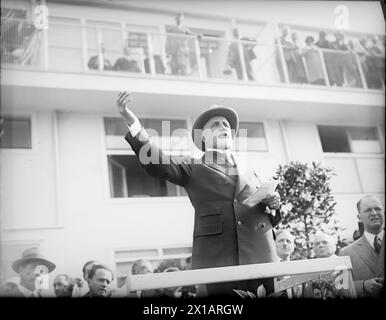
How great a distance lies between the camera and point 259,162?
2385mm

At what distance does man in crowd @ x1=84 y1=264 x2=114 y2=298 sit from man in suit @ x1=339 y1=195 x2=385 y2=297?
1161 millimetres

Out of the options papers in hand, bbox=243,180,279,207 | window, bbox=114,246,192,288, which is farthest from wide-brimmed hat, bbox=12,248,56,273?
papers in hand, bbox=243,180,279,207

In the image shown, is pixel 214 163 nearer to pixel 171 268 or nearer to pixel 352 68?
pixel 171 268

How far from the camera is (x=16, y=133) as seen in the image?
2.42 m

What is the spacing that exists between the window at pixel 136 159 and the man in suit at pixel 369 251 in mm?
925

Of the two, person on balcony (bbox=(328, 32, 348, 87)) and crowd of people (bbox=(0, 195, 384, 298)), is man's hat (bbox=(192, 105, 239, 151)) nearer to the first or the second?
crowd of people (bbox=(0, 195, 384, 298))

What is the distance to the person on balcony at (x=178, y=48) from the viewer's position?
2.72 meters

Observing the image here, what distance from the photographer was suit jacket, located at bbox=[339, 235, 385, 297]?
2.20 meters

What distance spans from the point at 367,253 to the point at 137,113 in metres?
1.38

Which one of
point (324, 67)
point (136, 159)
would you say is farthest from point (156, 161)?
point (324, 67)

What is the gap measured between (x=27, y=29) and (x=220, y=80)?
3.70ft

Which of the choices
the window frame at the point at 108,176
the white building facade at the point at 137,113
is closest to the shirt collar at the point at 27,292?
the white building facade at the point at 137,113

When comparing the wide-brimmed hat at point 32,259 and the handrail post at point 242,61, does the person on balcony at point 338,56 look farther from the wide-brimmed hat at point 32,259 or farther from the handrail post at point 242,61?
the wide-brimmed hat at point 32,259
